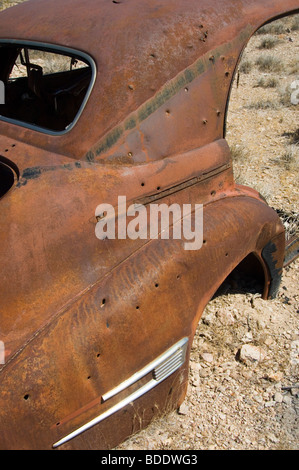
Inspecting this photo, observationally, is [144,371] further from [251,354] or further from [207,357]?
[251,354]

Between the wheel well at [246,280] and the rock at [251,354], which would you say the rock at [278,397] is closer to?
the rock at [251,354]

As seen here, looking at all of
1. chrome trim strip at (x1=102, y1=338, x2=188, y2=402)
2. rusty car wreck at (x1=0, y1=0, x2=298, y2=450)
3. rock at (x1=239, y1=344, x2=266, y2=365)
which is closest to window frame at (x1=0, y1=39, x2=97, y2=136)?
rusty car wreck at (x1=0, y1=0, x2=298, y2=450)

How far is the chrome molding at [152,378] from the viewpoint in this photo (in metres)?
1.96

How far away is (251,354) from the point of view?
2824 millimetres

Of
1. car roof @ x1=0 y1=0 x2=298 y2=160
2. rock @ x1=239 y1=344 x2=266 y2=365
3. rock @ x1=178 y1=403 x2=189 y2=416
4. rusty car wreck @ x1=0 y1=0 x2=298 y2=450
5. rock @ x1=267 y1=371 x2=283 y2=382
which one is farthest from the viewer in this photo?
rock @ x1=239 y1=344 x2=266 y2=365

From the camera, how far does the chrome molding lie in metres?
1.96

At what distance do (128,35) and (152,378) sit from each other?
1.78 m

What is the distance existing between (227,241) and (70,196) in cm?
87

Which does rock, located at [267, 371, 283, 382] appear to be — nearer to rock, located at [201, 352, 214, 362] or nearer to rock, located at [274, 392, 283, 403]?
rock, located at [274, 392, 283, 403]

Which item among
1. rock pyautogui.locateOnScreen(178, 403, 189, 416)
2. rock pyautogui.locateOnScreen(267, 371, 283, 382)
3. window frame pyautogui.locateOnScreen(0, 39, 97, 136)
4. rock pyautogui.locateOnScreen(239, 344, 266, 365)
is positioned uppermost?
window frame pyautogui.locateOnScreen(0, 39, 97, 136)

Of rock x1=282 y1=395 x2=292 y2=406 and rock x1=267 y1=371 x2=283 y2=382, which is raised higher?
rock x1=267 y1=371 x2=283 y2=382

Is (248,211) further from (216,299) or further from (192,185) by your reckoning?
(216,299)

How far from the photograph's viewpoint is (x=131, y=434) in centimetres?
219

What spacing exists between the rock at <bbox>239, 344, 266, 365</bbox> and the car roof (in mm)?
1622
